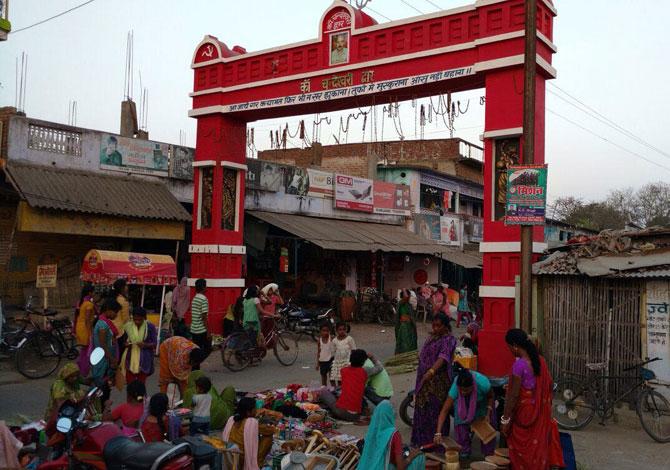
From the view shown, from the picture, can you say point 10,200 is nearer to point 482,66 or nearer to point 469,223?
point 482,66

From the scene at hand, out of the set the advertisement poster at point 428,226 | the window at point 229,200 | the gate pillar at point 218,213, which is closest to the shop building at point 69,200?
the gate pillar at point 218,213

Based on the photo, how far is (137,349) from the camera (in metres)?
8.10

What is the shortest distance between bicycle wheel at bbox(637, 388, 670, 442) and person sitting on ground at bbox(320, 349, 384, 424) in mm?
3510

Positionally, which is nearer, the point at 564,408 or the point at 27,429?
the point at 27,429

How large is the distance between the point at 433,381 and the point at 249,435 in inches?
89.2

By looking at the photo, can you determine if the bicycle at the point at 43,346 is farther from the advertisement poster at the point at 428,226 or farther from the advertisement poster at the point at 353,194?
the advertisement poster at the point at 428,226

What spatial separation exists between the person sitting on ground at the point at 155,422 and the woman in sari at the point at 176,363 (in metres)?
1.92

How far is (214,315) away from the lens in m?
15.4

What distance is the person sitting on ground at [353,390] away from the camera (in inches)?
325

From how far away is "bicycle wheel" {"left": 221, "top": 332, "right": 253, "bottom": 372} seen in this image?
39.3ft

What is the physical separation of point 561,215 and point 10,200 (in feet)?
164

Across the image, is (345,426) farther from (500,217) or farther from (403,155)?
(403,155)

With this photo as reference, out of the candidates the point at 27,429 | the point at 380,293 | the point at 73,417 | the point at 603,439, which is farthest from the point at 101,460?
the point at 380,293

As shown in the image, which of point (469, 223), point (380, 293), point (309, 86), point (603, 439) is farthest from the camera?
point (469, 223)
